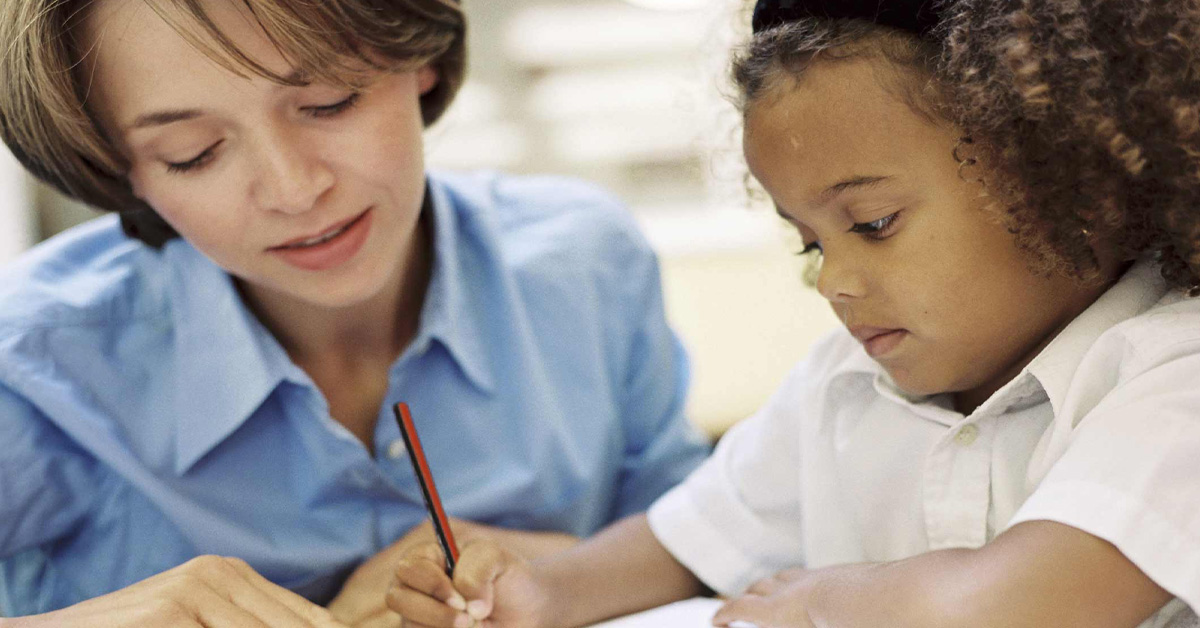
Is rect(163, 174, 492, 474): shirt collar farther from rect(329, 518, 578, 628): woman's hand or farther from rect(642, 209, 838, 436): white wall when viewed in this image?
rect(642, 209, 838, 436): white wall

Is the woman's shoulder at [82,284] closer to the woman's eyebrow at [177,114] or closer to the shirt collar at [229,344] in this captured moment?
the shirt collar at [229,344]

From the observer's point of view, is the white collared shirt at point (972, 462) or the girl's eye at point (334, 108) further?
the girl's eye at point (334, 108)

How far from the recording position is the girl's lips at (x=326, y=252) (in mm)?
869

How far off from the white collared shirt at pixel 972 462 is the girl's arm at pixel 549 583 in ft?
0.09

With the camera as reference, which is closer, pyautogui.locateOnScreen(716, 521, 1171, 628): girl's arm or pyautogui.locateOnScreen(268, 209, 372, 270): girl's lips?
pyautogui.locateOnScreen(716, 521, 1171, 628): girl's arm

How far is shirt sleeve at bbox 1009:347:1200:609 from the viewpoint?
57cm

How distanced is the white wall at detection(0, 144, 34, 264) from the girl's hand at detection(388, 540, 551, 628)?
5.00 ft

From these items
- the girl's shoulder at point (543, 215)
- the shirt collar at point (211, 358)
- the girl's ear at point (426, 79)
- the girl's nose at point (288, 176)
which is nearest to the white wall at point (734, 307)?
the girl's shoulder at point (543, 215)

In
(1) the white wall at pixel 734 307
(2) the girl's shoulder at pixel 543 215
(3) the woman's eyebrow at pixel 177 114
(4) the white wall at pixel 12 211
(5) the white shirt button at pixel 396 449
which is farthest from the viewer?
(1) the white wall at pixel 734 307

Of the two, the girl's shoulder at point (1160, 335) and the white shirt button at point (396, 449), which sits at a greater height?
the girl's shoulder at point (1160, 335)

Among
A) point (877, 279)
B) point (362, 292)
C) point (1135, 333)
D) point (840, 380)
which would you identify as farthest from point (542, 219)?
point (1135, 333)

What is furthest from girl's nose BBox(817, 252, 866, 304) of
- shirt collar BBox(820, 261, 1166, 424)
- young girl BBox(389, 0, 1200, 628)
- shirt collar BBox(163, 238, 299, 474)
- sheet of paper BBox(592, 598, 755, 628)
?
shirt collar BBox(163, 238, 299, 474)

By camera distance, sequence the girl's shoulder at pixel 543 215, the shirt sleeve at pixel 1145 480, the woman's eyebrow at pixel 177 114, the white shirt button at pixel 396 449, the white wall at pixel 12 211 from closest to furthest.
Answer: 1. the shirt sleeve at pixel 1145 480
2. the woman's eyebrow at pixel 177 114
3. the white shirt button at pixel 396 449
4. the girl's shoulder at pixel 543 215
5. the white wall at pixel 12 211

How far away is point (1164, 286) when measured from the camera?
0.70 m
